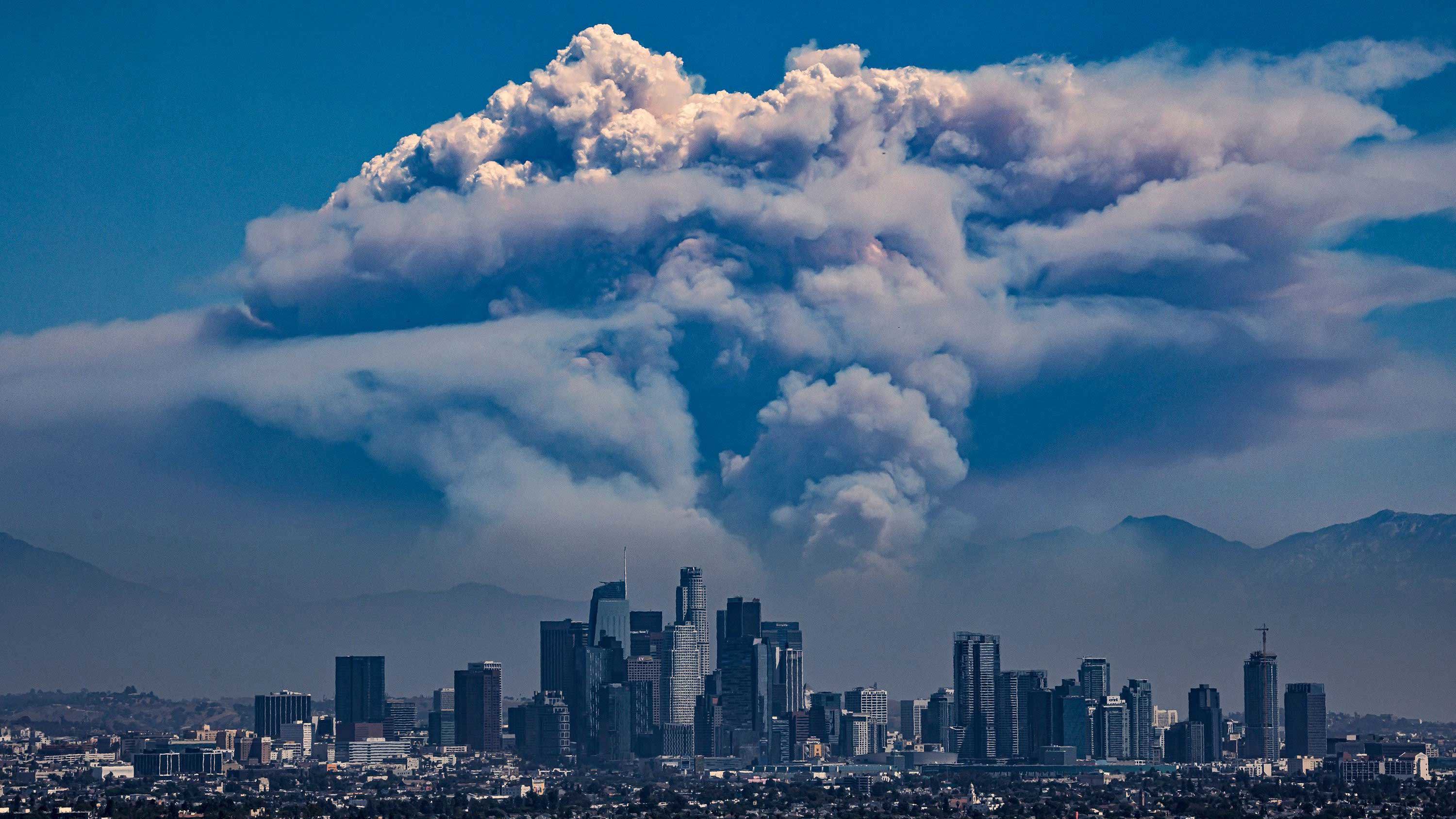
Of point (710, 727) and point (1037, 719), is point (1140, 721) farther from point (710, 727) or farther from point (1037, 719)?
point (710, 727)

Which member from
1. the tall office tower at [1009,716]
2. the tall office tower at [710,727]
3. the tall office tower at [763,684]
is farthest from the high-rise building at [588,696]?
the tall office tower at [1009,716]

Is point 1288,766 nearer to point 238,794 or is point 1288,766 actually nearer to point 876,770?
point 876,770

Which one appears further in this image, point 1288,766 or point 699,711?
point 699,711

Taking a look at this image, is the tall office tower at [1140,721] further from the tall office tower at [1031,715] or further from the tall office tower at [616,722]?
the tall office tower at [616,722]

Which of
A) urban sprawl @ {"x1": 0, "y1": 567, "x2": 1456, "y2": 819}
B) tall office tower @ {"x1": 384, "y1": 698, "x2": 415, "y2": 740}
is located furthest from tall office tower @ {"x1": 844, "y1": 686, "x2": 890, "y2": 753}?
tall office tower @ {"x1": 384, "y1": 698, "x2": 415, "y2": 740}

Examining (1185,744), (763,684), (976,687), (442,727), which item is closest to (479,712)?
(442,727)

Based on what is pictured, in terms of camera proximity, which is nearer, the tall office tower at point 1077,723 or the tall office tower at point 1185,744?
the tall office tower at point 1185,744

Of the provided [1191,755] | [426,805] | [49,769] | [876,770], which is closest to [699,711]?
[876,770]
